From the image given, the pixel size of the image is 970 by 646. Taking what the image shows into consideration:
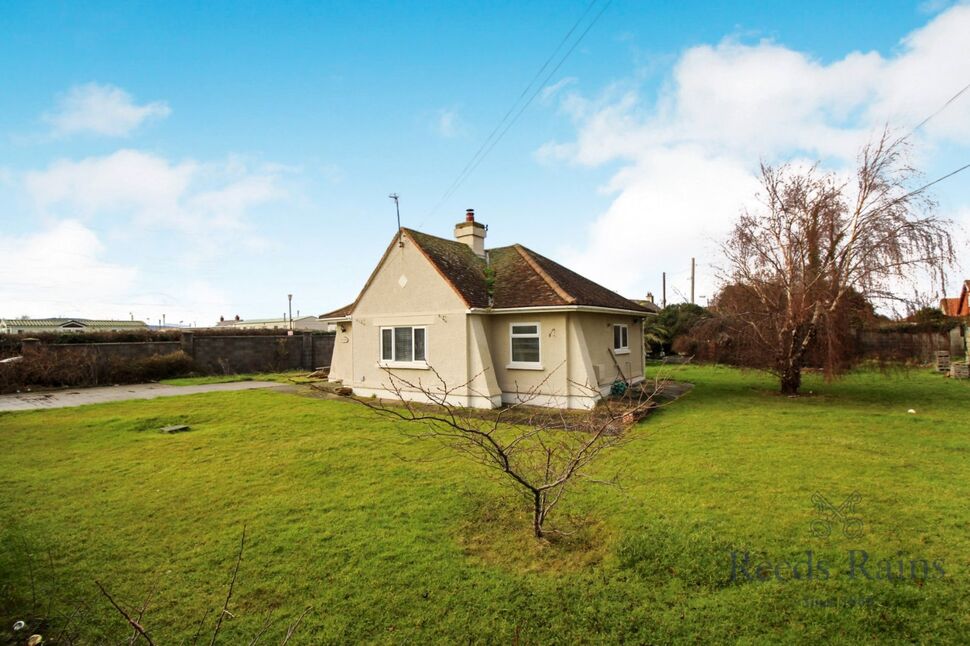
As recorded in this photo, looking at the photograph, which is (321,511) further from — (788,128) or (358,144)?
(788,128)

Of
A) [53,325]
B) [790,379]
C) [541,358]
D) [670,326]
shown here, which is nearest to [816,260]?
[790,379]

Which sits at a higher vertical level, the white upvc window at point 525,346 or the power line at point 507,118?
the power line at point 507,118

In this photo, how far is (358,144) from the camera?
43.1 ft

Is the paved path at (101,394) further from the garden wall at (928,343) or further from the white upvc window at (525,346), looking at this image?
the garden wall at (928,343)

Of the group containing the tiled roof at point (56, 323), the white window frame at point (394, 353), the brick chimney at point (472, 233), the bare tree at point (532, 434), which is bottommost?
the bare tree at point (532, 434)

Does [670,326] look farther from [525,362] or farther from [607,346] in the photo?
[525,362]

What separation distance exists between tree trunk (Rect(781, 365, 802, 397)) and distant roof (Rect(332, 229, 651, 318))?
490cm

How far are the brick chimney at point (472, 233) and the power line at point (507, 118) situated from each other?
3.63 feet

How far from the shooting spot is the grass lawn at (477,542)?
3.44 metres

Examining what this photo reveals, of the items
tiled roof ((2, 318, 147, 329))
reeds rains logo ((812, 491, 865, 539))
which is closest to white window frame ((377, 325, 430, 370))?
reeds rains logo ((812, 491, 865, 539))

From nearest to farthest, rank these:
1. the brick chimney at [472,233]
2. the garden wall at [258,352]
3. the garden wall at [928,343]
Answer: the brick chimney at [472,233]
the garden wall at [928,343]
the garden wall at [258,352]

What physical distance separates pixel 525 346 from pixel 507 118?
6594 mm

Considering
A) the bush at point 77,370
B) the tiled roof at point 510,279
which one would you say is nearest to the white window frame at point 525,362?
the tiled roof at point 510,279

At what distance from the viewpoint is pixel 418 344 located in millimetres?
14086
